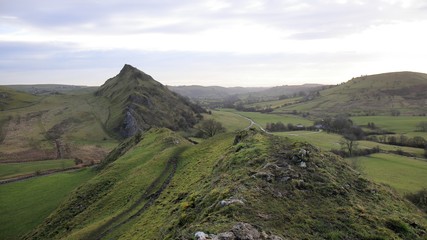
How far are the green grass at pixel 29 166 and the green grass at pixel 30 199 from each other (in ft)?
52.9

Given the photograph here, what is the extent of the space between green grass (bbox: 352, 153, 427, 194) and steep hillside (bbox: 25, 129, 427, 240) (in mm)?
53753

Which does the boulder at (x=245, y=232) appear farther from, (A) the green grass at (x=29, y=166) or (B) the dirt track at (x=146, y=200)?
(A) the green grass at (x=29, y=166)

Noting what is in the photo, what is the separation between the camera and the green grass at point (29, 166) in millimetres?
106881

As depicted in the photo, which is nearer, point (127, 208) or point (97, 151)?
point (127, 208)

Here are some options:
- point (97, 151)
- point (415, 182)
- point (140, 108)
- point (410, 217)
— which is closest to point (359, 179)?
point (410, 217)

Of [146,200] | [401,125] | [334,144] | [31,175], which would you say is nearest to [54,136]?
[31,175]

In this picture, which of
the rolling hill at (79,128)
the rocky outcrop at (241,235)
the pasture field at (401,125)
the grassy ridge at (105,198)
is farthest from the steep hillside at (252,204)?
the pasture field at (401,125)

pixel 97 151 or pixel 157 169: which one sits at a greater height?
pixel 157 169

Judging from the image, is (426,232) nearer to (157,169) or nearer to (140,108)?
(157,169)

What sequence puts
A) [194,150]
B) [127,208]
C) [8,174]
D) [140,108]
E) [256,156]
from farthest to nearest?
[140,108] < [8,174] < [194,150] < [127,208] < [256,156]

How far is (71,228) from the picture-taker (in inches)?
1881

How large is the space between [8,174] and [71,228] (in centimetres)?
7293

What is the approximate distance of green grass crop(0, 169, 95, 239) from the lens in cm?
6166

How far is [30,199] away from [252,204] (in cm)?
6870
